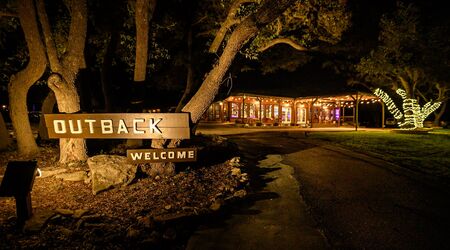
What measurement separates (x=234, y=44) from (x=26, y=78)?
7237 mm

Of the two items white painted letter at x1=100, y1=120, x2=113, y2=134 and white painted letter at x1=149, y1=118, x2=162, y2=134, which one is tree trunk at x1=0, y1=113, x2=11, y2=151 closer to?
white painted letter at x1=100, y1=120, x2=113, y2=134

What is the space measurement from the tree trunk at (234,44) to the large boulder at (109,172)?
194 cm

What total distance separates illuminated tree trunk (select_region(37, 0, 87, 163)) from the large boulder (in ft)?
5.95

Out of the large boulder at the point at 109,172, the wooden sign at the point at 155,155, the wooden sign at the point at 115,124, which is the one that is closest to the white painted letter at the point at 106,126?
the wooden sign at the point at 115,124

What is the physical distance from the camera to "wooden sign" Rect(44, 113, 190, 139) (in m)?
6.09

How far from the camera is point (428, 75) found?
77.3 feet

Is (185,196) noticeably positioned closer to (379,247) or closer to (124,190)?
(124,190)

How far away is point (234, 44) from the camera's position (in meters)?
6.93

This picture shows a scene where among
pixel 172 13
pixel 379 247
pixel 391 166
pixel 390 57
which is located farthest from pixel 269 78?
pixel 379 247

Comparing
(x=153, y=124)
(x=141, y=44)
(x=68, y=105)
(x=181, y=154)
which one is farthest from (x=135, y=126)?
(x=141, y=44)

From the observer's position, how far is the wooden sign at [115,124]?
20.0ft

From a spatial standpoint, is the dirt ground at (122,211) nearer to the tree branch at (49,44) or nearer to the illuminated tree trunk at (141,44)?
the illuminated tree trunk at (141,44)

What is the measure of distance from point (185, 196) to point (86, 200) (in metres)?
2.09

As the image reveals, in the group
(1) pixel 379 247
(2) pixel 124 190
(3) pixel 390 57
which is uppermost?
(3) pixel 390 57
